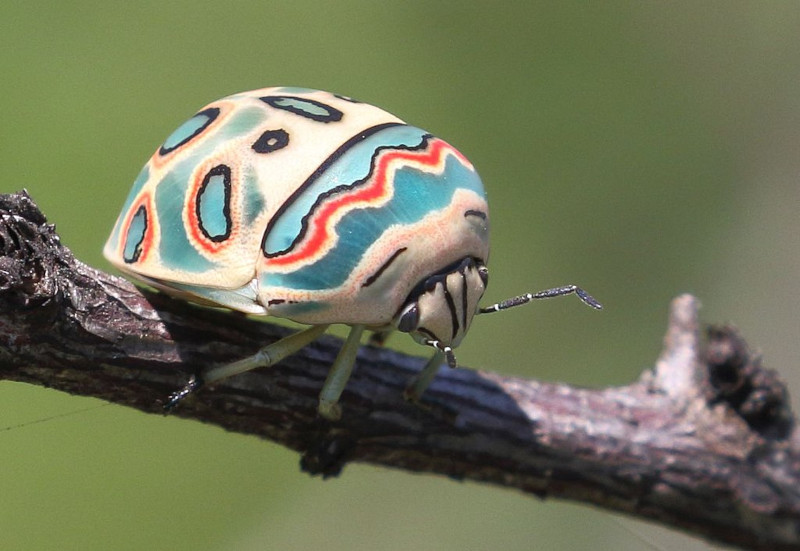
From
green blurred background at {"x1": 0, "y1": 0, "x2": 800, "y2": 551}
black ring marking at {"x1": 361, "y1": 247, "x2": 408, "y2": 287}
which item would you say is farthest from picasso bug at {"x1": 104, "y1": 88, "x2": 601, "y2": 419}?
green blurred background at {"x1": 0, "y1": 0, "x2": 800, "y2": 551}

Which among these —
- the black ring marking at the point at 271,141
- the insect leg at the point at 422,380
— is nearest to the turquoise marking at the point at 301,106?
the black ring marking at the point at 271,141

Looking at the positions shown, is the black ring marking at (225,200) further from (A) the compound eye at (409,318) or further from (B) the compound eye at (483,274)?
(B) the compound eye at (483,274)

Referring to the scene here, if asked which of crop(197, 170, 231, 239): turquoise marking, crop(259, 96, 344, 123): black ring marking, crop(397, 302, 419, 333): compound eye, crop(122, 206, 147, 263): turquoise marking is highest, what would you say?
crop(259, 96, 344, 123): black ring marking

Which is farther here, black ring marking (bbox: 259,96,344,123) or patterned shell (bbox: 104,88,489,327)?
black ring marking (bbox: 259,96,344,123)

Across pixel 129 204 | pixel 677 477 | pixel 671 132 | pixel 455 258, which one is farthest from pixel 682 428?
pixel 671 132

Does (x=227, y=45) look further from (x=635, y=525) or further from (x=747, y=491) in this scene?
(x=747, y=491)

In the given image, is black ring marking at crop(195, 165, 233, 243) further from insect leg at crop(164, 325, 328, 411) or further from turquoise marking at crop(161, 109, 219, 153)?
insect leg at crop(164, 325, 328, 411)
